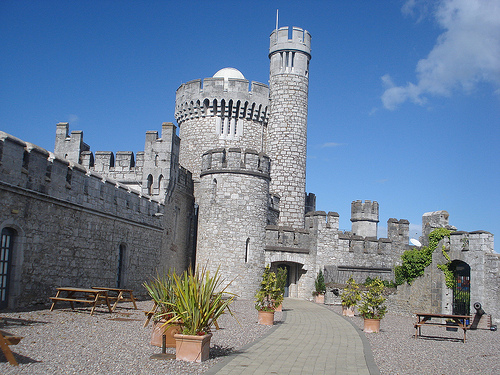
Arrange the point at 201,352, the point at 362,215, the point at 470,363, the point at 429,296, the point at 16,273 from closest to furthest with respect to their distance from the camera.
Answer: the point at 201,352, the point at 470,363, the point at 16,273, the point at 429,296, the point at 362,215

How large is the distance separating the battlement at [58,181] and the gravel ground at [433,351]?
9.01 metres

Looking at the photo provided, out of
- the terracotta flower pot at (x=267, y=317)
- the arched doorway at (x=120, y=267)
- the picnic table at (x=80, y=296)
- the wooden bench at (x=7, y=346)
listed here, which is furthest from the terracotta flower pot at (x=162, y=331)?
the arched doorway at (x=120, y=267)

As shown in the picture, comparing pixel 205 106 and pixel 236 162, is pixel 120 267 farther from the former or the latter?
pixel 205 106

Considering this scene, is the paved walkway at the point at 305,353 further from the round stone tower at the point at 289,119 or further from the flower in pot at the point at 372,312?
the round stone tower at the point at 289,119

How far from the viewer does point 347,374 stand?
7.86 m

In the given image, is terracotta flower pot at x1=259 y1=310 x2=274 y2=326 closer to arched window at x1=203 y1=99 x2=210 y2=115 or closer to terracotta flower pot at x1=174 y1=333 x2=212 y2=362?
terracotta flower pot at x1=174 y1=333 x2=212 y2=362

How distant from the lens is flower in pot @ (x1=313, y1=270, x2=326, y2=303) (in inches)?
938

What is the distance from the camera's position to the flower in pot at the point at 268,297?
555 inches

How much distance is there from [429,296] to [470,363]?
9546mm

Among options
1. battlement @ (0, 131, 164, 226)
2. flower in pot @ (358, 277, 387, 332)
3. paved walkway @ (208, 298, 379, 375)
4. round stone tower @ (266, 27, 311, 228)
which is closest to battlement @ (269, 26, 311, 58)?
round stone tower @ (266, 27, 311, 228)

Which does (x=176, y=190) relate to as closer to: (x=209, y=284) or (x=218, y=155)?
(x=218, y=155)

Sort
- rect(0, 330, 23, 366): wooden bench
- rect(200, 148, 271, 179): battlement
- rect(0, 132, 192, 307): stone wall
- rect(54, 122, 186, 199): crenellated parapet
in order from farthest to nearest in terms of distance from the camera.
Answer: rect(200, 148, 271, 179): battlement
rect(54, 122, 186, 199): crenellated parapet
rect(0, 132, 192, 307): stone wall
rect(0, 330, 23, 366): wooden bench

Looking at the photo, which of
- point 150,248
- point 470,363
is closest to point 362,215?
point 150,248

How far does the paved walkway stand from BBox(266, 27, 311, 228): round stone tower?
47.2 ft
